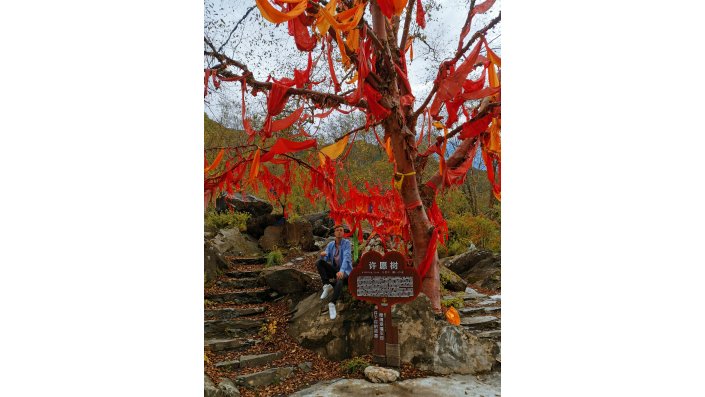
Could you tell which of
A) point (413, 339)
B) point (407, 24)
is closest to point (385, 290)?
point (413, 339)

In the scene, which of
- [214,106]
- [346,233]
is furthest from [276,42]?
[346,233]

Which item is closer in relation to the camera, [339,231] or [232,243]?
[339,231]

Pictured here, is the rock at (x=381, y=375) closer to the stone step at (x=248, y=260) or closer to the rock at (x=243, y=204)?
the stone step at (x=248, y=260)

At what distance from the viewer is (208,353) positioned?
9.03 feet

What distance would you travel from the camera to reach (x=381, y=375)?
8.53 feet

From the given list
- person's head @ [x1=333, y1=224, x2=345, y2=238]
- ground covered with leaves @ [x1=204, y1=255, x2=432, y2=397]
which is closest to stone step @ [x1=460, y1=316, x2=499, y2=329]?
ground covered with leaves @ [x1=204, y1=255, x2=432, y2=397]

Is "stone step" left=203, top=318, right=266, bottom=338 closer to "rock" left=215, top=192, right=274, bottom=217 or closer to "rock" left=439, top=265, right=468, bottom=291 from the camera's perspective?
"rock" left=215, top=192, right=274, bottom=217

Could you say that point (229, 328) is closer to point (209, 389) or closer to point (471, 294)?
point (209, 389)

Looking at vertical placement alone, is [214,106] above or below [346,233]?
above

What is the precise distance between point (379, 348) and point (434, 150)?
1190 mm

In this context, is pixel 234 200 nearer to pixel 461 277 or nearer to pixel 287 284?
pixel 287 284

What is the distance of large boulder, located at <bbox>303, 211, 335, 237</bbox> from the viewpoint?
2.99 m

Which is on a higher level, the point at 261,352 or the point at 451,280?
the point at 451,280

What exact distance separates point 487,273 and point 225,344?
5.22 ft
